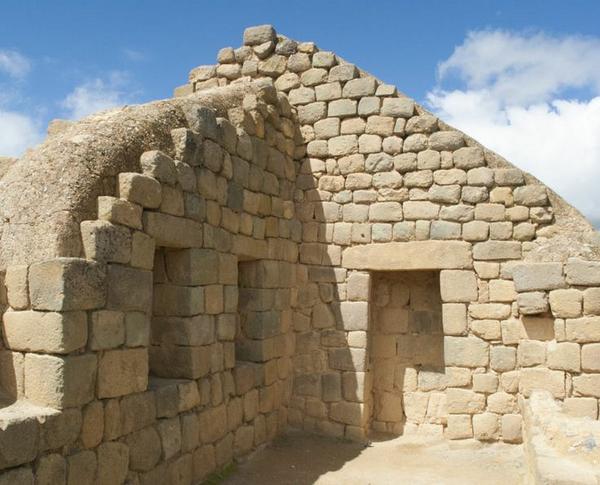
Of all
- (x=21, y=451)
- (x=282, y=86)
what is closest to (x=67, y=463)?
(x=21, y=451)

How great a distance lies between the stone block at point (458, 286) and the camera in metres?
6.88

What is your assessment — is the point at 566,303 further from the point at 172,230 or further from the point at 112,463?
the point at 112,463

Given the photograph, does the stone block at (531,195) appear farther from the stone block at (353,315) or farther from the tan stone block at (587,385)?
the stone block at (353,315)

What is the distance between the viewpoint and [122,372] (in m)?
4.53

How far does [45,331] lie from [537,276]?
4.81 m

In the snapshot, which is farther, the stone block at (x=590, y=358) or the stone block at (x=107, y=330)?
the stone block at (x=590, y=358)

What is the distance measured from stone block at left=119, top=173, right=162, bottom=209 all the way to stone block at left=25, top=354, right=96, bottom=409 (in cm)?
127

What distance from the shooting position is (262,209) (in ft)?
22.5

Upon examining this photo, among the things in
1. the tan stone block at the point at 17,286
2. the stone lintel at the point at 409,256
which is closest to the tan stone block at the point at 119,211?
the tan stone block at the point at 17,286

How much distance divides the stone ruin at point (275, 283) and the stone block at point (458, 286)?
25 mm

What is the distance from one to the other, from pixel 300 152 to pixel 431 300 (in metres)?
2.46

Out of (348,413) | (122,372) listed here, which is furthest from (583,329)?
(122,372)

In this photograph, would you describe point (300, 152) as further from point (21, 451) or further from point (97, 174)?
point (21, 451)

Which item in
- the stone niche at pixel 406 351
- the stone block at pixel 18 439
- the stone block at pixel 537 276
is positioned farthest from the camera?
the stone niche at pixel 406 351
